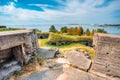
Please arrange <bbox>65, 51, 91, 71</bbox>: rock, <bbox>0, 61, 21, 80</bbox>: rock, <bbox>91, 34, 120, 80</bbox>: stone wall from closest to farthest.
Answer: <bbox>91, 34, 120, 80</bbox>: stone wall → <bbox>0, 61, 21, 80</bbox>: rock → <bbox>65, 51, 91, 71</bbox>: rock

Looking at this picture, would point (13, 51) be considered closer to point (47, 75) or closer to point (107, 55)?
point (47, 75)

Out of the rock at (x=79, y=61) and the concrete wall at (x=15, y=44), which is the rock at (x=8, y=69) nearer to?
the concrete wall at (x=15, y=44)

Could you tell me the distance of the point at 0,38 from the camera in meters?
3.83

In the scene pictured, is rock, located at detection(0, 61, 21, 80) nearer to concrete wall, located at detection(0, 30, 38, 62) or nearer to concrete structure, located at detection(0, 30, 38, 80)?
concrete structure, located at detection(0, 30, 38, 80)

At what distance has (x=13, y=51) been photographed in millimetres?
4926

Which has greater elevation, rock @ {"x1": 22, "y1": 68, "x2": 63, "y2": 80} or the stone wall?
the stone wall

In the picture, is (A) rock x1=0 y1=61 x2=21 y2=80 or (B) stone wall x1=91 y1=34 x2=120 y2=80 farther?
(A) rock x1=0 y1=61 x2=21 y2=80

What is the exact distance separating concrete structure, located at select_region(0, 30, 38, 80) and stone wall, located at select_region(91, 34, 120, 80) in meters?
2.78

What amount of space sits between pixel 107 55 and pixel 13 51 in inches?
141

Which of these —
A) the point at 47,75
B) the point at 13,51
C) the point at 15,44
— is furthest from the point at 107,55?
the point at 13,51

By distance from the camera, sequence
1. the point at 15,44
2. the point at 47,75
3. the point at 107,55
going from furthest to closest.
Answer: the point at 15,44 → the point at 47,75 → the point at 107,55

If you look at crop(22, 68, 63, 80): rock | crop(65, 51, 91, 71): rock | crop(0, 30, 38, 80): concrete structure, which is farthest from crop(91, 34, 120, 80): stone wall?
crop(0, 30, 38, 80): concrete structure

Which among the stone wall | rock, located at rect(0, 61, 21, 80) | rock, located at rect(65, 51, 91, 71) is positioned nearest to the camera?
the stone wall

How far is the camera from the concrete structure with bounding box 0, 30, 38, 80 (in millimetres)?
4035
